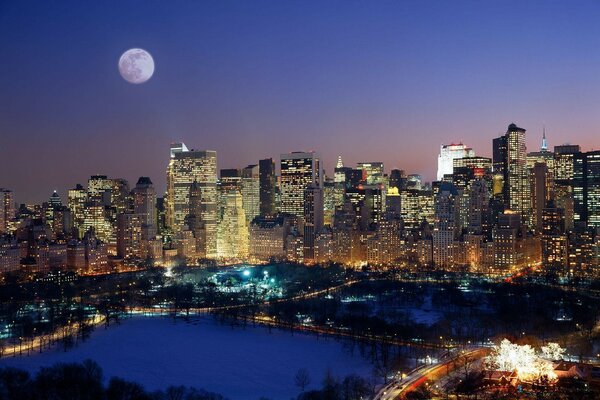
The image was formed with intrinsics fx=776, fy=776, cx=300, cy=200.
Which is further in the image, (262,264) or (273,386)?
(262,264)

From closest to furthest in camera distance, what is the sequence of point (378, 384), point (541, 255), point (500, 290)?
point (378, 384)
point (500, 290)
point (541, 255)

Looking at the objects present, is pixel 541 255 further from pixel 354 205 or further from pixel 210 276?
pixel 210 276

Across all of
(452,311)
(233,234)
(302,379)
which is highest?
(233,234)

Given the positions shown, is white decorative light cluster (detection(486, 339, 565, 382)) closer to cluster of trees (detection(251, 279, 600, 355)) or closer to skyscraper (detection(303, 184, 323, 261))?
cluster of trees (detection(251, 279, 600, 355))

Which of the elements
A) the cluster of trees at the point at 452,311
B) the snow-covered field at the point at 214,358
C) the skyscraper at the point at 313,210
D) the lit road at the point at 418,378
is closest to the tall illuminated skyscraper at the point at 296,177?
the skyscraper at the point at 313,210

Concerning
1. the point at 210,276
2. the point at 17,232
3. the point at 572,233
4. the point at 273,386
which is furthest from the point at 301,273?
the point at 273,386

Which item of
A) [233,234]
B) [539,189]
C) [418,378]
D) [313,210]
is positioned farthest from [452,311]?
[539,189]

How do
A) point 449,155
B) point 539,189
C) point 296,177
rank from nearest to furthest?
1. point 539,189
2. point 296,177
3. point 449,155

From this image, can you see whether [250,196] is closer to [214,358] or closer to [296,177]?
[296,177]
